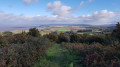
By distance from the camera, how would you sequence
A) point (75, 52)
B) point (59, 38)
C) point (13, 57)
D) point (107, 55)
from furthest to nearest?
1. point (59, 38)
2. point (75, 52)
3. point (107, 55)
4. point (13, 57)

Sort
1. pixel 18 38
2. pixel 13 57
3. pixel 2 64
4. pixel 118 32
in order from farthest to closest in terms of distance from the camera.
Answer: pixel 18 38
pixel 118 32
pixel 13 57
pixel 2 64

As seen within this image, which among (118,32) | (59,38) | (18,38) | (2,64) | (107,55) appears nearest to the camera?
(2,64)

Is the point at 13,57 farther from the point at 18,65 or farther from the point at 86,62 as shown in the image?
the point at 86,62

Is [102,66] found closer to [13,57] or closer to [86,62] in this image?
[86,62]

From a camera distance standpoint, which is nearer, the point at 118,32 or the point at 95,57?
the point at 95,57

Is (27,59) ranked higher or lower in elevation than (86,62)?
higher

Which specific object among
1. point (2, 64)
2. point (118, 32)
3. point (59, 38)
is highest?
point (118, 32)

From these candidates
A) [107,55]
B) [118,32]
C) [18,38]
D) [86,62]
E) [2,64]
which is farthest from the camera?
[18,38]

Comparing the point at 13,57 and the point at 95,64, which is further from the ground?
the point at 13,57

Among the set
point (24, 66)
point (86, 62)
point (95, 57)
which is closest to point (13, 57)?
point (24, 66)
